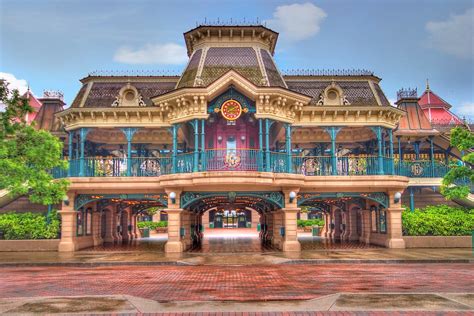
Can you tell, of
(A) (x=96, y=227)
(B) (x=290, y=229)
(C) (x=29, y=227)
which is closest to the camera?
(B) (x=290, y=229)

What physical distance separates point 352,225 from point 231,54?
15.0m

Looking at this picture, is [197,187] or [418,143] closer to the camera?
[197,187]

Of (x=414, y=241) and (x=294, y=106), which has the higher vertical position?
(x=294, y=106)

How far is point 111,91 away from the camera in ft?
86.9

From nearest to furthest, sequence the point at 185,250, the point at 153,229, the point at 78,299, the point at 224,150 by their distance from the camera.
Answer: the point at 78,299, the point at 224,150, the point at 185,250, the point at 153,229

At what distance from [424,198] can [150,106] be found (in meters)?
18.0

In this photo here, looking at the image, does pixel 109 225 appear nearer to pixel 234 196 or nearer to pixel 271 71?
pixel 234 196

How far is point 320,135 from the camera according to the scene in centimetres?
2900

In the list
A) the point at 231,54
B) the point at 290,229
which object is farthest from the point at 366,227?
the point at 231,54

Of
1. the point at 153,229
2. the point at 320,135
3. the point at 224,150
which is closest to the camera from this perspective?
the point at 224,150

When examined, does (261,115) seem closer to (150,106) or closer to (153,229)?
(150,106)

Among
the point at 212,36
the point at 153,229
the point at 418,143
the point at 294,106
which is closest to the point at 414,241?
the point at 418,143

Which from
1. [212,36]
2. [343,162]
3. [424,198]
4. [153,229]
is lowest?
[153,229]

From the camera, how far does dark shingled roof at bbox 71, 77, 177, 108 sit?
84.8ft
